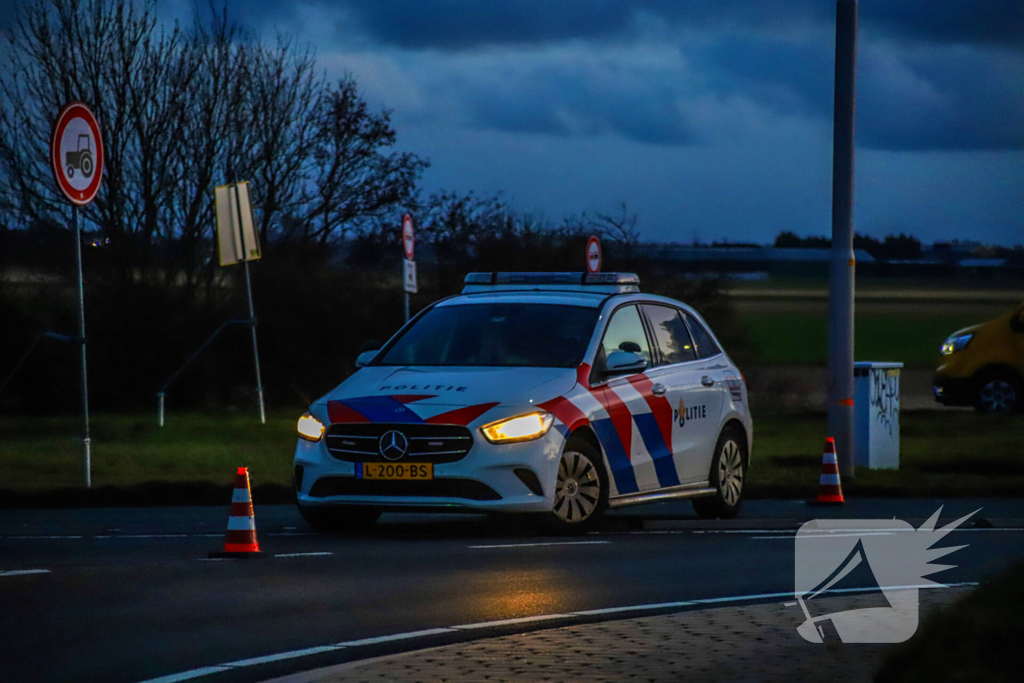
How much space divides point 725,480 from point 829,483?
122 centimetres

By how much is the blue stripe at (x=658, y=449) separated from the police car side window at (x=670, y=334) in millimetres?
741

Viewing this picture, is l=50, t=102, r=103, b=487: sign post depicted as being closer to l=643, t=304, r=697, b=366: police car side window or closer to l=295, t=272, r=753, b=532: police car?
l=295, t=272, r=753, b=532: police car

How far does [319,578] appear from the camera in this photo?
9586 mm

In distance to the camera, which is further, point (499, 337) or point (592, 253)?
point (592, 253)

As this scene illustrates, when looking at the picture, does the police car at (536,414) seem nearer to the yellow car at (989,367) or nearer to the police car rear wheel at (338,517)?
the police car rear wheel at (338,517)

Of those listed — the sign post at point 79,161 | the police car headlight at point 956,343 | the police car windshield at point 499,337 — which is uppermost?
the sign post at point 79,161

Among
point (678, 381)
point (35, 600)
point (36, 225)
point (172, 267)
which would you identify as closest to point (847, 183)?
point (678, 381)

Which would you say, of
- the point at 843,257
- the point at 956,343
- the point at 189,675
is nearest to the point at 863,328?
the point at 956,343

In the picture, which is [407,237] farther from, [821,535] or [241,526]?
[241,526]

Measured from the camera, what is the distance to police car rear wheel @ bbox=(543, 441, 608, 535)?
38.8 feet

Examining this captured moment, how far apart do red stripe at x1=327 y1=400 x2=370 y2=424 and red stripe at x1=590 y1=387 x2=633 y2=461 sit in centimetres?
169

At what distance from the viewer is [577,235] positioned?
29000 millimetres

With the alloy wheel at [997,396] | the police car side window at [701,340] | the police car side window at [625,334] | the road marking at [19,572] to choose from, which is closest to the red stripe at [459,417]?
the police car side window at [625,334]

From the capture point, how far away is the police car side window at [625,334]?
506 inches
